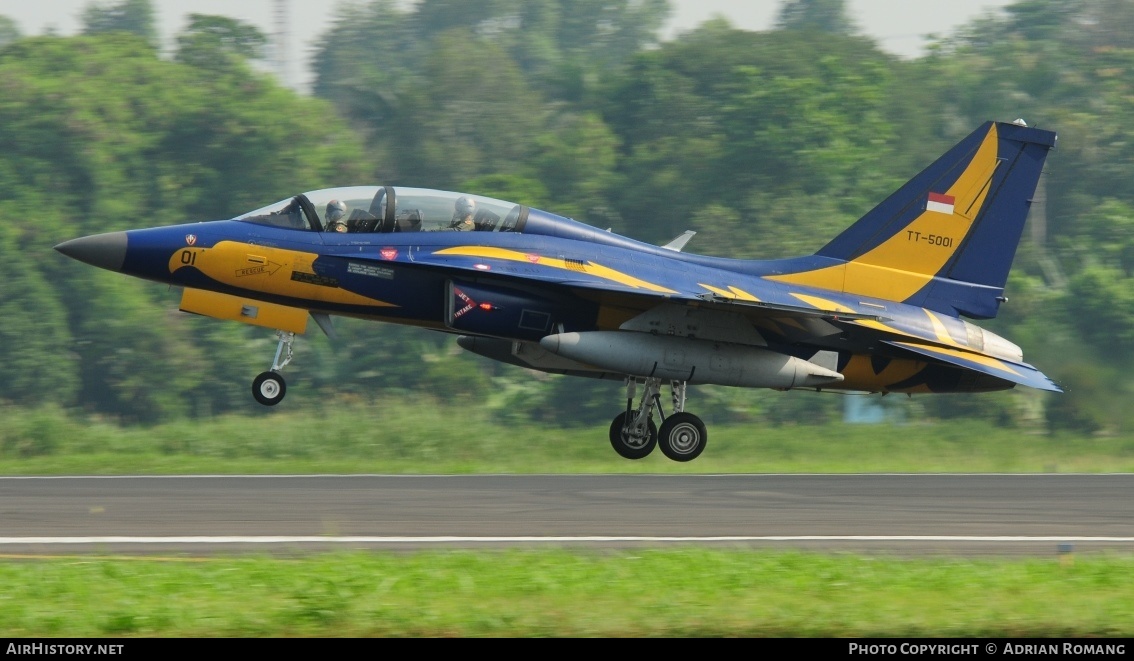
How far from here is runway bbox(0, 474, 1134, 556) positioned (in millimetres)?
12812

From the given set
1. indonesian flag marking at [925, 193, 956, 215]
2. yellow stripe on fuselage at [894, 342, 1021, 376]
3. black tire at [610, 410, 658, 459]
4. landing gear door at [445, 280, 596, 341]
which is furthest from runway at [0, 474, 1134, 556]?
indonesian flag marking at [925, 193, 956, 215]

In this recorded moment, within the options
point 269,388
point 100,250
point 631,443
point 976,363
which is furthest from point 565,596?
point 976,363

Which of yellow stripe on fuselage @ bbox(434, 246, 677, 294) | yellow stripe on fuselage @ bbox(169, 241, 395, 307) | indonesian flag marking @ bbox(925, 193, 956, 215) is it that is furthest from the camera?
indonesian flag marking @ bbox(925, 193, 956, 215)

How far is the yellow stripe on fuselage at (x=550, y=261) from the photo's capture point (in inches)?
666

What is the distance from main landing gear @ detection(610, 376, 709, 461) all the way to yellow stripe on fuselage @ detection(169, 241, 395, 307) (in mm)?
4588

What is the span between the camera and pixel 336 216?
1697 cm

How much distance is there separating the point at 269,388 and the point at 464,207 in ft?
11.0

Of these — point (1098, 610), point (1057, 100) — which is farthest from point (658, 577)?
point (1057, 100)

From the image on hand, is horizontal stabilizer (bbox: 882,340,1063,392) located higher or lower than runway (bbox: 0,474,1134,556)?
higher

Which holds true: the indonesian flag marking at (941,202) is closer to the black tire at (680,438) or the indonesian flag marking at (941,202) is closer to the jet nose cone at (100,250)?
the black tire at (680,438)

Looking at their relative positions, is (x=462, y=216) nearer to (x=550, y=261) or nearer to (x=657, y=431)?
(x=550, y=261)

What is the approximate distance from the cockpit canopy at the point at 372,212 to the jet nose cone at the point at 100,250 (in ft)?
5.02

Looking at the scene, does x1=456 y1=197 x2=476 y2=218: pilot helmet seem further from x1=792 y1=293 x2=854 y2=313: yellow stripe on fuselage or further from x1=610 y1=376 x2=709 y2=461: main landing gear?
x1=792 y1=293 x2=854 y2=313: yellow stripe on fuselage
